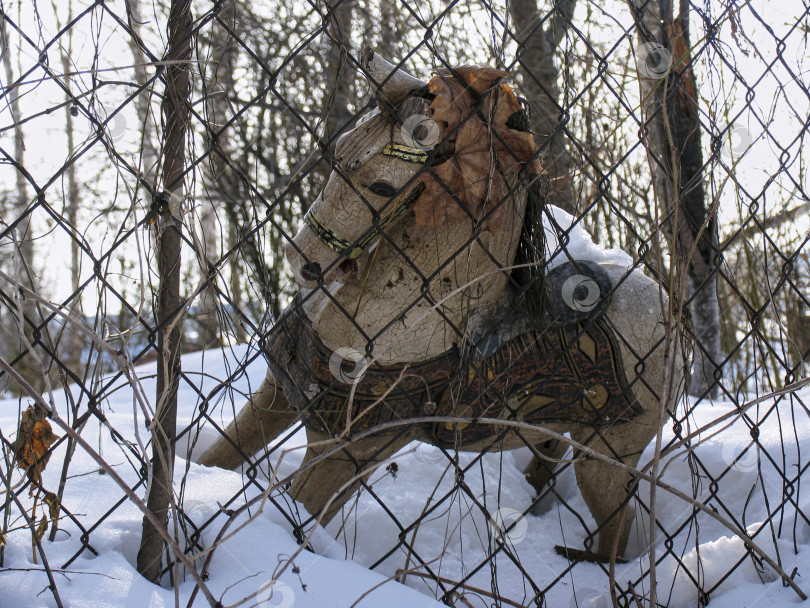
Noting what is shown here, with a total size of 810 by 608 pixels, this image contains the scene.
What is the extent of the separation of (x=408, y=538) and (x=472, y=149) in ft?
3.94

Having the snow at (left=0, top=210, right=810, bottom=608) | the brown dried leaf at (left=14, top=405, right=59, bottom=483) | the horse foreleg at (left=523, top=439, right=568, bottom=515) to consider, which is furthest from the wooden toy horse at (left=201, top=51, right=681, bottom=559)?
the horse foreleg at (left=523, top=439, right=568, bottom=515)

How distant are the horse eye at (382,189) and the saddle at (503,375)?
29 cm

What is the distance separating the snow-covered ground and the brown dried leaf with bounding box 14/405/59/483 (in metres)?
0.08

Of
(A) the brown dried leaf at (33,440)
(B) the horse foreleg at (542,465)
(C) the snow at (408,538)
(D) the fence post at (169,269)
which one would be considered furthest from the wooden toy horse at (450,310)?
(B) the horse foreleg at (542,465)

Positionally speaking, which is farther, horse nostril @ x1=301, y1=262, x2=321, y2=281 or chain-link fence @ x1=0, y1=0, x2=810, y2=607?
horse nostril @ x1=301, y1=262, x2=321, y2=281

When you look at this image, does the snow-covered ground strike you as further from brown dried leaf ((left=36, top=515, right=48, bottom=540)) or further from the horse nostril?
the horse nostril

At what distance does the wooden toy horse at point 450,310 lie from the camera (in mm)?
1293

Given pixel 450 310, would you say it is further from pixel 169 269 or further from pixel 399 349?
pixel 169 269

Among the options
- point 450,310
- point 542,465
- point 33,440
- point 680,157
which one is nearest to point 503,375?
point 450,310

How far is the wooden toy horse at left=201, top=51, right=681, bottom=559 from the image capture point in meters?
1.29

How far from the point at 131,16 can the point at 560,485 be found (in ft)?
6.86

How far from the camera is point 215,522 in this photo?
120 cm

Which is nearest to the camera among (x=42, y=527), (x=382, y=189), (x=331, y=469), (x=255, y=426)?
(x=42, y=527)

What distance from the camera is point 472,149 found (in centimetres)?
127
